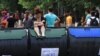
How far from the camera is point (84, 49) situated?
1302 centimetres

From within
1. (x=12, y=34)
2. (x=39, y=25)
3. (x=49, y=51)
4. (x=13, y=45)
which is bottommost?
(x=49, y=51)

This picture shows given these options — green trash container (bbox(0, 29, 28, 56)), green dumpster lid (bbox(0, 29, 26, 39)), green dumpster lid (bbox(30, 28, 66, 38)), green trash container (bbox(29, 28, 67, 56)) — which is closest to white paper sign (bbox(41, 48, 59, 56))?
green trash container (bbox(29, 28, 67, 56))

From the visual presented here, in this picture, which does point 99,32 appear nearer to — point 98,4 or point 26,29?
point 26,29

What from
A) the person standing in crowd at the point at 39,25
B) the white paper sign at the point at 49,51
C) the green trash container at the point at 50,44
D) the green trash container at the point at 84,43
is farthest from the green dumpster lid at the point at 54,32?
the white paper sign at the point at 49,51

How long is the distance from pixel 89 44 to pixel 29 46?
170cm

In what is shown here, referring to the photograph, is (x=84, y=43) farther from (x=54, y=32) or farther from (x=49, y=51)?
(x=49, y=51)

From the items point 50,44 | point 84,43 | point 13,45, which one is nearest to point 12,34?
point 13,45

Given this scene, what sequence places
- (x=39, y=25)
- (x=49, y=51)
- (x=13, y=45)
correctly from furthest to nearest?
(x=39, y=25) < (x=49, y=51) < (x=13, y=45)

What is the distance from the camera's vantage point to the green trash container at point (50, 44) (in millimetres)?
12773

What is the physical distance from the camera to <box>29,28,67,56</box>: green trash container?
1277 centimetres

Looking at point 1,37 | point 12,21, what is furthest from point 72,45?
point 12,21

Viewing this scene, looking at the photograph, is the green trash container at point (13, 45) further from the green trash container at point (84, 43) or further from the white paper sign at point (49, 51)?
the green trash container at point (84, 43)

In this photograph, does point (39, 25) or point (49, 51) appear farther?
point (39, 25)

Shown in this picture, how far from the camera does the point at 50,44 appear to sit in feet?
42.0
